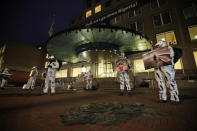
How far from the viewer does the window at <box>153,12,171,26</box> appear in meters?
16.7

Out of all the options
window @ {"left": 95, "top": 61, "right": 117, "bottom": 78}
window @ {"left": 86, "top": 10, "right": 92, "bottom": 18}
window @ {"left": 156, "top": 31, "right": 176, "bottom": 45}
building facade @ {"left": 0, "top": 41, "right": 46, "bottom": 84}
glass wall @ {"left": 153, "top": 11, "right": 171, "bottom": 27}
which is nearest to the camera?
window @ {"left": 156, "top": 31, "right": 176, "bottom": 45}

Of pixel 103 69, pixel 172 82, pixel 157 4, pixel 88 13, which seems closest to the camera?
pixel 172 82

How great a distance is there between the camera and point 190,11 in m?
15.2

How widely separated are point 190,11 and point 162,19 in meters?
3.75

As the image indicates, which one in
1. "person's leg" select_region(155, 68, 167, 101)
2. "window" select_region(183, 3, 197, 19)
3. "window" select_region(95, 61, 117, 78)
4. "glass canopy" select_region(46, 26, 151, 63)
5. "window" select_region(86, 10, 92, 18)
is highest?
"window" select_region(86, 10, 92, 18)

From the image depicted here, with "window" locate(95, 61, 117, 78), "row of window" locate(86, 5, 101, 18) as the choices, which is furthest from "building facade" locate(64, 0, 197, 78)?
"row of window" locate(86, 5, 101, 18)

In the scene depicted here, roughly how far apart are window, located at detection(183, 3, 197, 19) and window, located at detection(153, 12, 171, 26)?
7.34 feet

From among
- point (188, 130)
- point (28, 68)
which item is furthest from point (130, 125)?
point (28, 68)

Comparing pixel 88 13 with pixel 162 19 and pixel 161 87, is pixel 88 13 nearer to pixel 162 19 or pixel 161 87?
pixel 162 19

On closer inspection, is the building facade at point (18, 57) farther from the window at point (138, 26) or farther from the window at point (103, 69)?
the window at point (138, 26)

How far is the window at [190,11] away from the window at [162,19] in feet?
7.34

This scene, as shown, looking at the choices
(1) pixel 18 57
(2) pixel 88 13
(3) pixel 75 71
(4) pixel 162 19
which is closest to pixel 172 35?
(4) pixel 162 19

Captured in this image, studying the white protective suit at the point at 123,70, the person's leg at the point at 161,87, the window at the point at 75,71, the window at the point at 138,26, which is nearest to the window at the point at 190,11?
the window at the point at 138,26

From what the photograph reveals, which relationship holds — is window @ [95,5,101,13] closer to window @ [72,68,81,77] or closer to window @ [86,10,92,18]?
window @ [86,10,92,18]
